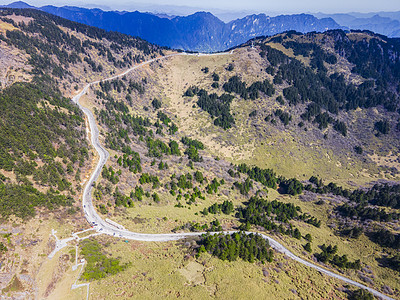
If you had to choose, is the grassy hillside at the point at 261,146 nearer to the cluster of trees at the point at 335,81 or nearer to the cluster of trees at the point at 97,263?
the cluster of trees at the point at 335,81

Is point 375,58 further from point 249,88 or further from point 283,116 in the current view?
point 249,88

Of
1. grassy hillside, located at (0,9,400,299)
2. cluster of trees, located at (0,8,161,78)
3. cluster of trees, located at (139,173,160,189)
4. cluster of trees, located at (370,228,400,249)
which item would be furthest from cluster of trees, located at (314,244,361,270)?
cluster of trees, located at (0,8,161,78)

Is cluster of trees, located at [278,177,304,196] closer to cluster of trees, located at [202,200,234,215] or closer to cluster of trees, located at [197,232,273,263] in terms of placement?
cluster of trees, located at [202,200,234,215]

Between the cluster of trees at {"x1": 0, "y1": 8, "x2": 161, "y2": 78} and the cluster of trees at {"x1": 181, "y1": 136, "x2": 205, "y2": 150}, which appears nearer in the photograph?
the cluster of trees at {"x1": 181, "y1": 136, "x2": 205, "y2": 150}

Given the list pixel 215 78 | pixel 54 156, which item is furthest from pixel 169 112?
pixel 54 156

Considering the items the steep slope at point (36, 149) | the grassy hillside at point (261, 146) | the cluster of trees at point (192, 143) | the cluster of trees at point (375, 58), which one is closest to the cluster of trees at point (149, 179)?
the grassy hillside at point (261, 146)

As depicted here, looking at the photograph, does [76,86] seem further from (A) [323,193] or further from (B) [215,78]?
(A) [323,193]
